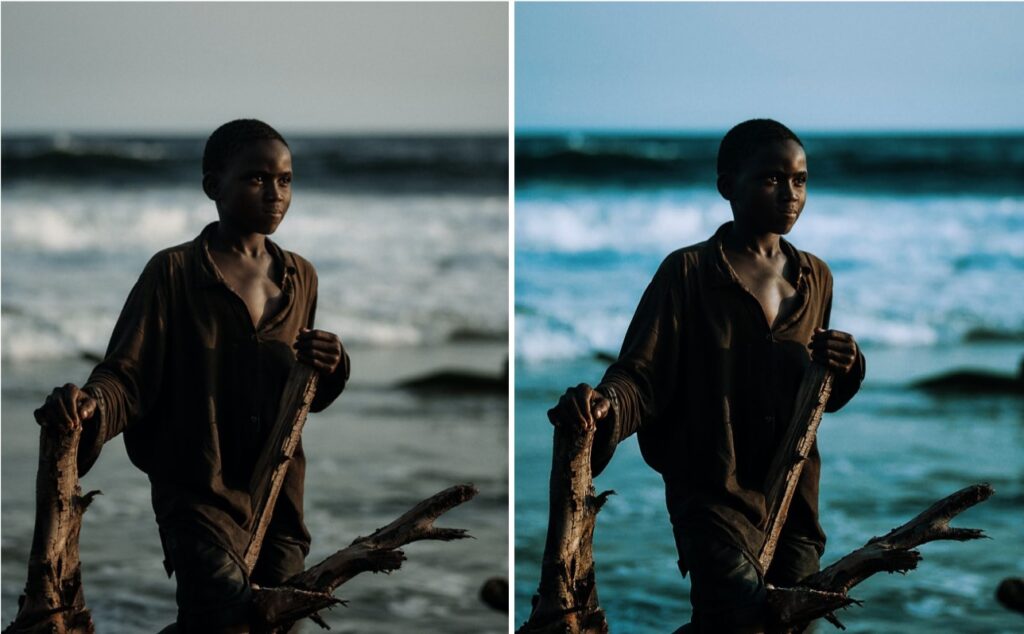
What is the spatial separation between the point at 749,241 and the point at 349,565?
1330 millimetres

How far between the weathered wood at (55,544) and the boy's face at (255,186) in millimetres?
732

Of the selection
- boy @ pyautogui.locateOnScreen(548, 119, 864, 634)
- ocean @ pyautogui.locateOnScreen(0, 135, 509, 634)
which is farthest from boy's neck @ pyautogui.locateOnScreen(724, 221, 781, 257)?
ocean @ pyautogui.locateOnScreen(0, 135, 509, 634)

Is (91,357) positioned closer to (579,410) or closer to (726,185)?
(579,410)

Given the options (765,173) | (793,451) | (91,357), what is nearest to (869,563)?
(793,451)

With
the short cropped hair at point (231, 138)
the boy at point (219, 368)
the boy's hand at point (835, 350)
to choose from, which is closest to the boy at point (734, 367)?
the boy's hand at point (835, 350)

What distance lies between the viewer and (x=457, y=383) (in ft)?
36.6

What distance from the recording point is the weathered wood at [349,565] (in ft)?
13.7

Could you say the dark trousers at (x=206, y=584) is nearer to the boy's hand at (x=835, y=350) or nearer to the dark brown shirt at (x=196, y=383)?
the dark brown shirt at (x=196, y=383)

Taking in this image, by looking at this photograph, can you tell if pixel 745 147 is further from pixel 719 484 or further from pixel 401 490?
pixel 401 490

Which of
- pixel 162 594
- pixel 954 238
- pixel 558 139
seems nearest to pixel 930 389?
pixel 954 238

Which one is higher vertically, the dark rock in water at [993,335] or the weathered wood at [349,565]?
the dark rock in water at [993,335]

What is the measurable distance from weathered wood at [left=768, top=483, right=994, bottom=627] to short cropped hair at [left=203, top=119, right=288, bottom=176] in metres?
1.74

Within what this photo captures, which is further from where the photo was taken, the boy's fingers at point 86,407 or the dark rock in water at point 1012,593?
the dark rock in water at point 1012,593

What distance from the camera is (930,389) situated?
37.0 ft
